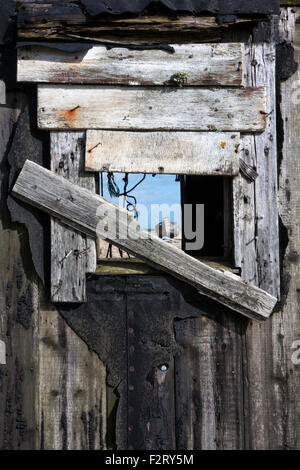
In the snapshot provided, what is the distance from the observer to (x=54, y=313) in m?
3.01

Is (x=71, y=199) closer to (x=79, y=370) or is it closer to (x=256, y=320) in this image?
(x=79, y=370)

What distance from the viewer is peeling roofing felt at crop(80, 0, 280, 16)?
9.14 ft

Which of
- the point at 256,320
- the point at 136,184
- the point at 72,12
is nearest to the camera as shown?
the point at 72,12

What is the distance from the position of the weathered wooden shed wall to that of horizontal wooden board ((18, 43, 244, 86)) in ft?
1.38

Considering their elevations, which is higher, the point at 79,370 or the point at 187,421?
the point at 79,370

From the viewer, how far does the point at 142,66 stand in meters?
2.86

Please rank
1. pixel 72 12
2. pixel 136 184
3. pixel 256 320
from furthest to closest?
pixel 136 184
pixel 256 320
pixel 72 12

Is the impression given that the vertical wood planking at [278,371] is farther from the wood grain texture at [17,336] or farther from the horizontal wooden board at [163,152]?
the wood grain texture at [17,336]

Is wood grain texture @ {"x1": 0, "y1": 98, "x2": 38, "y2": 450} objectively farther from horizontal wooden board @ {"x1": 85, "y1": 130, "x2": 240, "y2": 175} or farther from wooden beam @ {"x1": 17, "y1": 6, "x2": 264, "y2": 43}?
wooden beam @ {"x1": 17, "y1": 6, "x2": 264, "y2": 43}

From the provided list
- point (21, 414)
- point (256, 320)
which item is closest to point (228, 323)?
point (256, 320)

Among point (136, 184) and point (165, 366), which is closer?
point (165, 366)
